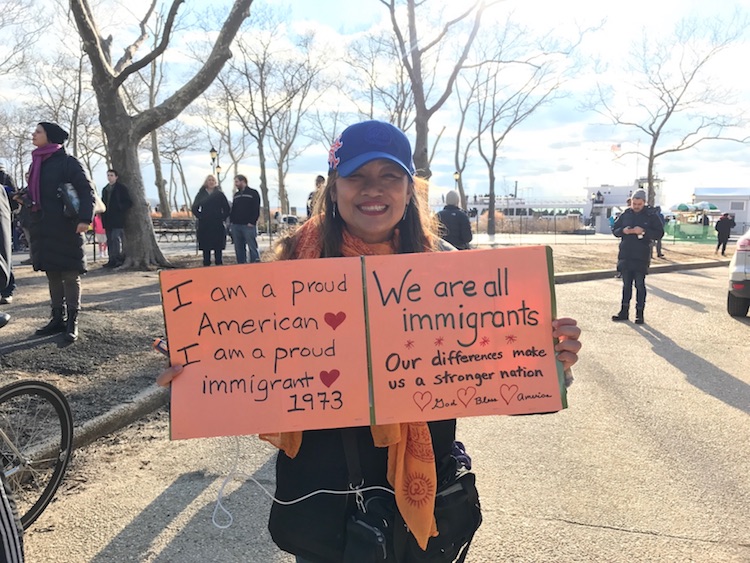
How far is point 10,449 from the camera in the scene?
108 inches

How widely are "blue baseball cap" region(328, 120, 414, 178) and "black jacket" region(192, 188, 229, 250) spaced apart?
30.6 feet

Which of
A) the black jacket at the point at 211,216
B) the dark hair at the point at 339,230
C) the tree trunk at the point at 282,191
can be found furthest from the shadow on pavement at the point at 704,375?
the tree trunk at the point at 282,191

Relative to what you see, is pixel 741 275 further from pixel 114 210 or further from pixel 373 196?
pixel 114 210

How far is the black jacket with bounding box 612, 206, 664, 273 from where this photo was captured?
25.0ft

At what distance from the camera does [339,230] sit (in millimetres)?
1710

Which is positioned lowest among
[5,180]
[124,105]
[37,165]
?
[37,165]

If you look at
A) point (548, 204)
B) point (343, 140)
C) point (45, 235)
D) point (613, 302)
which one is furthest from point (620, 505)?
point (548, 204)

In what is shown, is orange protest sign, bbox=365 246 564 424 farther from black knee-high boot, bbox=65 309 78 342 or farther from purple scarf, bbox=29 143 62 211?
purple scarf, bbox=29 143 62 211

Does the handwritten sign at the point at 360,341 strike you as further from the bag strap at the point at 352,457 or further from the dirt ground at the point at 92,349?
the dirt ground at the point at 92,349

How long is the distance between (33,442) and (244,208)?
780 cm

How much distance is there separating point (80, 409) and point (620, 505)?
3604mm

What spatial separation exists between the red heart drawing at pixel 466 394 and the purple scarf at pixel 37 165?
17.1 feet

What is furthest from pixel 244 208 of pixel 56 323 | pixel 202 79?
pixel 56 323

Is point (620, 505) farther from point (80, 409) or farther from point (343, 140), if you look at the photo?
point (80, 409)
